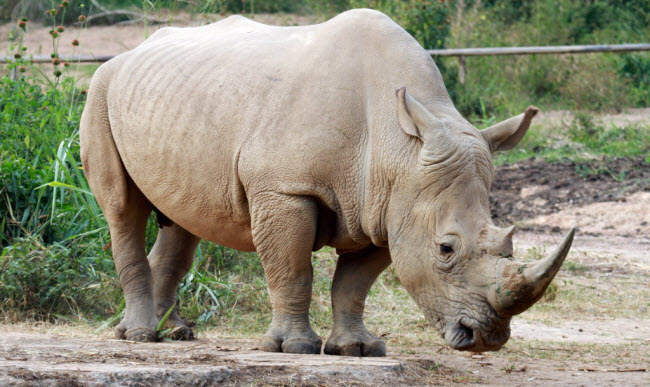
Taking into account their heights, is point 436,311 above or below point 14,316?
above

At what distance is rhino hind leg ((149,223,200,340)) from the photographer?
6.21 metres

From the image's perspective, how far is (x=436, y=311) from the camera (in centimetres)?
462

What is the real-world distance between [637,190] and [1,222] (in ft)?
22.5

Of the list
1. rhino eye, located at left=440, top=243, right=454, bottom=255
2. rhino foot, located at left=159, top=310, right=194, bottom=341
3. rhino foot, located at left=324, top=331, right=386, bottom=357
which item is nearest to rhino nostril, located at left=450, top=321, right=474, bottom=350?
rhino eye, located at left=440, top=243, right=454, bottom=255

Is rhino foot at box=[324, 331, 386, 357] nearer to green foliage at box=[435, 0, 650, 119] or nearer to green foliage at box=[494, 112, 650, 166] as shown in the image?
green foliage at box=[494, 112, 650, 166]

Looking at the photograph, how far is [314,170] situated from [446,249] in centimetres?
77

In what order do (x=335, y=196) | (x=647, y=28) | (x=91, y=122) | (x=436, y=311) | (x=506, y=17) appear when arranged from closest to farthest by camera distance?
(x=436, y=311) → (x=335, y=196) → (x=91, y=122) → (x=647, y=28) → (x=506, y=17)

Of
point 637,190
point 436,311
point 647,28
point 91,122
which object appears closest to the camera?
point 436,311

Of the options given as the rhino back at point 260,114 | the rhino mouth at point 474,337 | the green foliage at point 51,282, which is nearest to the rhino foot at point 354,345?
the rhino back at point 260,114

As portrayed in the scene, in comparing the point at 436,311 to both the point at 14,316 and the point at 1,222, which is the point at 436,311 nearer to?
the point at 14,316

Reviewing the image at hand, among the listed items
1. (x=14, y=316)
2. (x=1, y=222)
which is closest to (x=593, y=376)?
(x=14, y=316)

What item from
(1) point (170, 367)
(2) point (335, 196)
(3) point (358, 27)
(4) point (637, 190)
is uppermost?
(3) point (358, 27)

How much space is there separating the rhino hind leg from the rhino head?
75.7 inches

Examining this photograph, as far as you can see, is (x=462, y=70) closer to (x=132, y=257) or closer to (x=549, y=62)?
(x=549, y=62)
